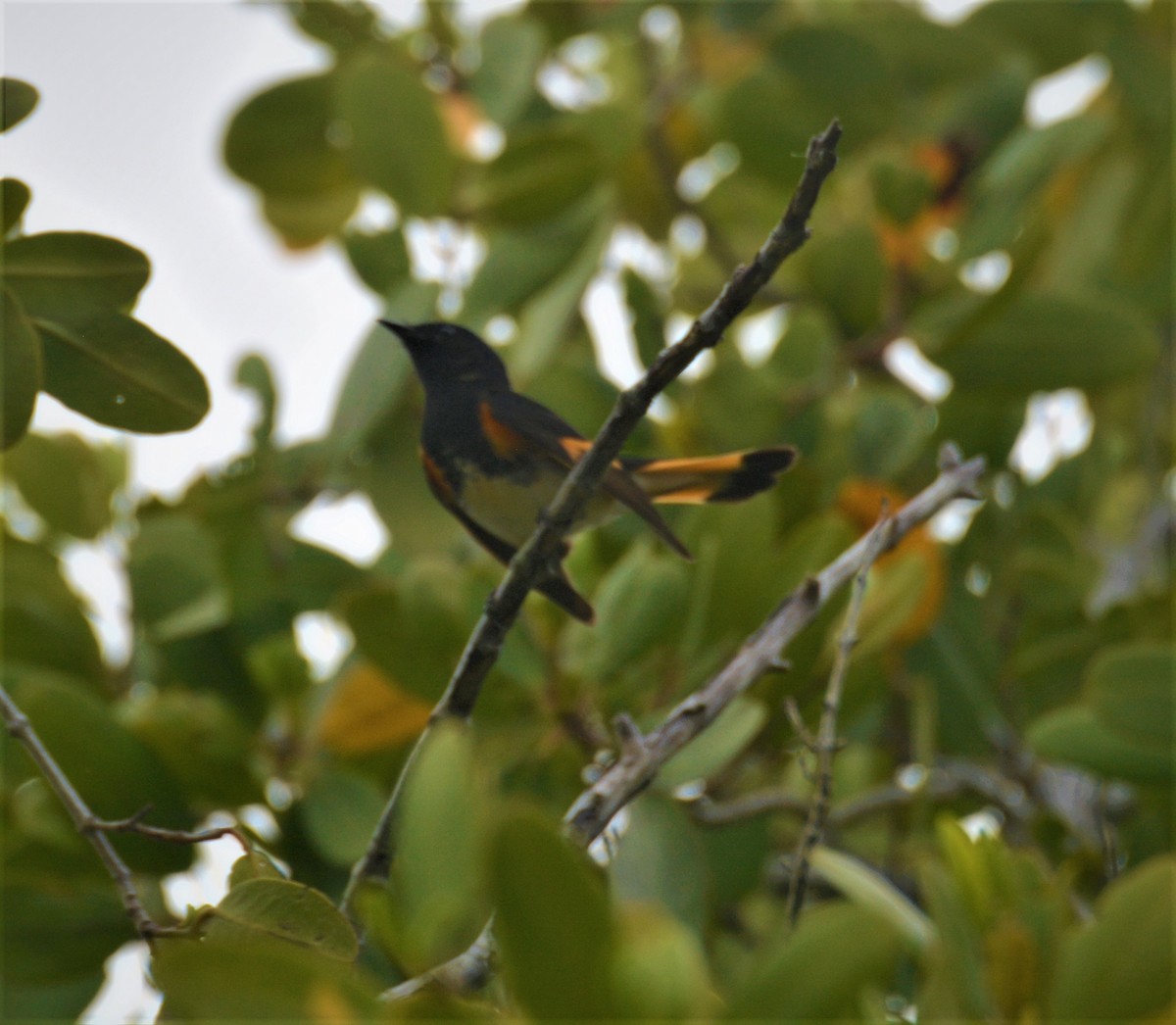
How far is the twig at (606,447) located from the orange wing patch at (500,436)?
0.98 metres

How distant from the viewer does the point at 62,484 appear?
3324 millimetres

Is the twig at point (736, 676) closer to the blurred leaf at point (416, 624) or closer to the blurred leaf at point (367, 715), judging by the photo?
the blurred leaf at point (416, 624)

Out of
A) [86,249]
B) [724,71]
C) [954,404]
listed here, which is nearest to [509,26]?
[724,71]

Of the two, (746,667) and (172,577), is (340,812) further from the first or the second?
(746,667)

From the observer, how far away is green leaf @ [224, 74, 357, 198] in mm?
3852

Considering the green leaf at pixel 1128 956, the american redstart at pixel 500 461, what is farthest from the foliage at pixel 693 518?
the american redstart at pixel 500 461

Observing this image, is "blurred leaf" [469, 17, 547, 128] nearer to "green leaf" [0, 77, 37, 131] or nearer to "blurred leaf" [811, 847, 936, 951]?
"green leaf" [0, 77, 37, 131]

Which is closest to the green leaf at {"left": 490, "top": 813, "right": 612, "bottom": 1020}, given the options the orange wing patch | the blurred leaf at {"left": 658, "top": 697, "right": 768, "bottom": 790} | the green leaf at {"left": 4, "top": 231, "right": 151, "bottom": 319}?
the green leaf at {"left": 4, "top": 231, "right": 151, "bottom": 319}

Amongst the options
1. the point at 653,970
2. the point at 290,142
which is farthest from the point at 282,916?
the point at 290,142

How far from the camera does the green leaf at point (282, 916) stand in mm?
1293

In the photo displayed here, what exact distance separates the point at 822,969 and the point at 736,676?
888 mm

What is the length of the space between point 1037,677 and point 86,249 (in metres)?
2.51

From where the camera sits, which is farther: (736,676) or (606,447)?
(736,676)

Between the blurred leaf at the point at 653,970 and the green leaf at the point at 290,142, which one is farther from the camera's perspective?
the green leaf at the point at 290,142
